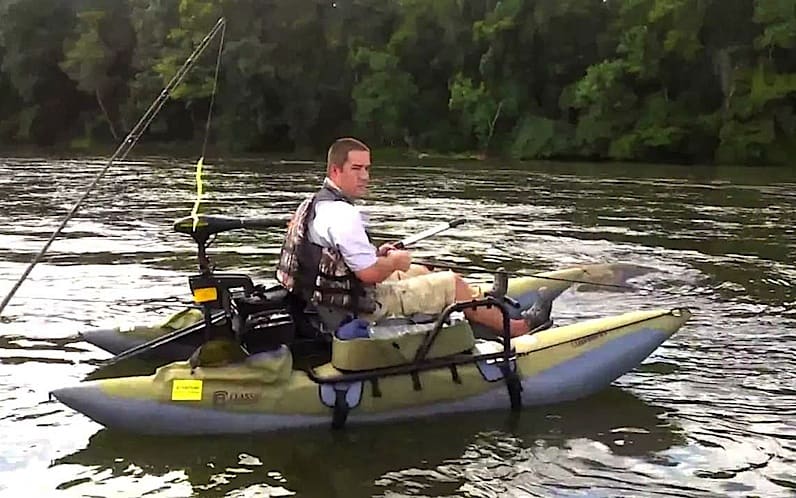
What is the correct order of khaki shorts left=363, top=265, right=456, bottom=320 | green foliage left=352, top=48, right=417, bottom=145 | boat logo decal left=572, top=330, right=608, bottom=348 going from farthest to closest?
green foliage left=352, top=48, right=417, bottom=145
boat logo decal left=572, top=330, right=608, bottom=348
khaki shorts left=363, top=265, right=456, bottom=320

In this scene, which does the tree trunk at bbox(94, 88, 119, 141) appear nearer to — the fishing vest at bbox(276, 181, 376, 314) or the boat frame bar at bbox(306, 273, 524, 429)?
the fishing vest at bbox(276, 181, 376, 314)

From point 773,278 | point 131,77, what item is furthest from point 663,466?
point 131,77

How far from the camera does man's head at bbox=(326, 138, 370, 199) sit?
5773mm

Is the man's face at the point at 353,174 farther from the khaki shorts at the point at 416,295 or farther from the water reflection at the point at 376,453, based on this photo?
the water reflection at the point at 376,453

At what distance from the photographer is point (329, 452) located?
5387mm

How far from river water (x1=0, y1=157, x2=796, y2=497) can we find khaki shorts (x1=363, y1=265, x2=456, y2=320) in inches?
25.3

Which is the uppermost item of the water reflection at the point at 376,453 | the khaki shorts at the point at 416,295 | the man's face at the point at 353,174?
the man's face at the point at 353,174

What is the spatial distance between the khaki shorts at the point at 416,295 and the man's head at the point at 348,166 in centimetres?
58

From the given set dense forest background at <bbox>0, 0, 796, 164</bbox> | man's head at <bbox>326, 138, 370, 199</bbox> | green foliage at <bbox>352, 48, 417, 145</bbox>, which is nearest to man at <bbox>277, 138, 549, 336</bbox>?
man's head at <bbox>326, 138, 370, 199</bbox>

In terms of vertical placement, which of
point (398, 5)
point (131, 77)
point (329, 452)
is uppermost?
point (398, 5)

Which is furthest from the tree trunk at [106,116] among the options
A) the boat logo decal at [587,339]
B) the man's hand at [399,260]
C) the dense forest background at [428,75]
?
the man's hand at [399,260]

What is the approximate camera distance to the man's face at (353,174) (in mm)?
5770

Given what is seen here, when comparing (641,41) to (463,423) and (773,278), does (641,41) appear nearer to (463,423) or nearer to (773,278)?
(773,278)

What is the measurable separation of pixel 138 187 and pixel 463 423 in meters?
17.0
